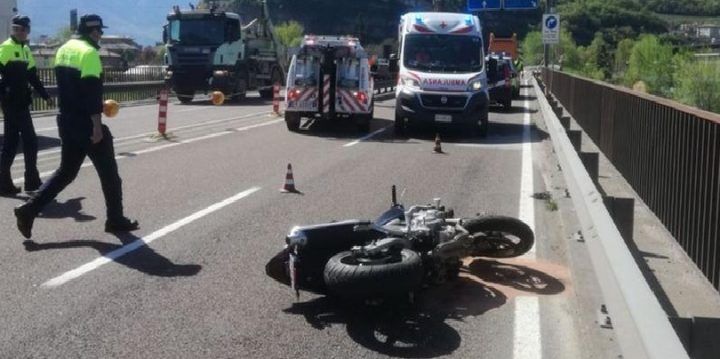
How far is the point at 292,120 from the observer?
21109 mm

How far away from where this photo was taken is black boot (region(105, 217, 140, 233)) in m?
8.64

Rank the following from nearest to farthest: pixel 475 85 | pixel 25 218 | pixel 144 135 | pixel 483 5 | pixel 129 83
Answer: pixel 25 218 → pixel 144 135 → pixel 475 85 → pixel 129 83 → pixel 483 5

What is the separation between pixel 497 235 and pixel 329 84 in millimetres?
14096

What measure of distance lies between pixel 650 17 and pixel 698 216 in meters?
61.6

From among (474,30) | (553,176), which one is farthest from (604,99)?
(474,30)

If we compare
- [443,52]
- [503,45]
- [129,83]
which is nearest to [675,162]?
[443,52]

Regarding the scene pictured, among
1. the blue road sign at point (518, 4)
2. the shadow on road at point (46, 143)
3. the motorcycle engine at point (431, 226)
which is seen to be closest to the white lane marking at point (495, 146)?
the shadow on road at point (46, 143)

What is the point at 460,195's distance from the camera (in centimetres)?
1150

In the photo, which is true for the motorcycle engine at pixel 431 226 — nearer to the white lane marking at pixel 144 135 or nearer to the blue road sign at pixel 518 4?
the white lane marking at pixel 144 135

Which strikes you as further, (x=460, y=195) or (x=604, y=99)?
(x=604, y=99)

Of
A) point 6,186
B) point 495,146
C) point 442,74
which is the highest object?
point 442,74

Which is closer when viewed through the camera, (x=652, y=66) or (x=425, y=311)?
(x=425, y=311)

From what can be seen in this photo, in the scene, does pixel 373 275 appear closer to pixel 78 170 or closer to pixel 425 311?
pixel 425 311

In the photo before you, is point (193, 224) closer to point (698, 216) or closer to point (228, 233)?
point (228, 233)
